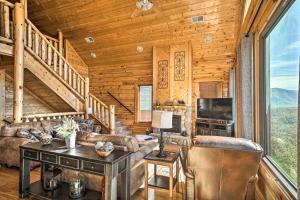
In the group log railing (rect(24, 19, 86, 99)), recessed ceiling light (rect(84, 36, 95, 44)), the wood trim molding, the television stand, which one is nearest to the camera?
the wood trim molding

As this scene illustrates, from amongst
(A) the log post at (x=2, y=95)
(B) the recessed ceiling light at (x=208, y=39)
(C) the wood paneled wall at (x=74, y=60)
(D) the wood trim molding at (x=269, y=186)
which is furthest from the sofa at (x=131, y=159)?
(C) the wood paneled wall at (x=74, y=60)

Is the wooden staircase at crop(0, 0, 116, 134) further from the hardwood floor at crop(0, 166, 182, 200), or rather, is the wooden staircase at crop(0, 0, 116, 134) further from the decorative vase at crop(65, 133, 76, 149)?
the decorative vase at crop(65, 133, 76, 149)

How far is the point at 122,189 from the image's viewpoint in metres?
2.45

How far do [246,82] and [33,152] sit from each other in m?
3.76

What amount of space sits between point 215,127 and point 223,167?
3.79m

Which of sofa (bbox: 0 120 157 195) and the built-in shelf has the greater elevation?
sofa (bbox: 0 120 157 195)

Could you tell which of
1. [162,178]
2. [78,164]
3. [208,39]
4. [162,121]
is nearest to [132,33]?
[208,39]

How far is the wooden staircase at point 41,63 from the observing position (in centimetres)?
460

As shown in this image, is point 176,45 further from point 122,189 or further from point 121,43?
point 122,189

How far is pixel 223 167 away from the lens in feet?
6.96

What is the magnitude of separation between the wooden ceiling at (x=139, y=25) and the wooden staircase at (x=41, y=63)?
1.05 m

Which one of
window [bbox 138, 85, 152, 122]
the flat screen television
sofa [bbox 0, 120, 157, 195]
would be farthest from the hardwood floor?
window [bbox 138, 85, 152, 122]

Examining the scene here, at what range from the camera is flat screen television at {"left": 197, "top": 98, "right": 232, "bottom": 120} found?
5.56 metres

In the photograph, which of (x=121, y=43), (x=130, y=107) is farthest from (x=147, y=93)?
(x=121, y=43)
